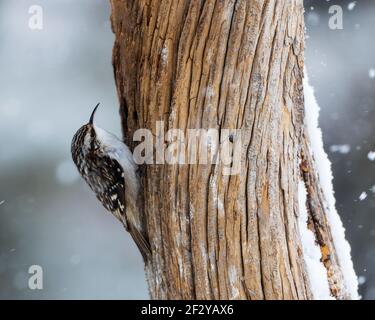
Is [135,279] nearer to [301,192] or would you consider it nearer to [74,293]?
[74,293]

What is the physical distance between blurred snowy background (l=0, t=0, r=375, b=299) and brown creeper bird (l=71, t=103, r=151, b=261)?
36 centimetres

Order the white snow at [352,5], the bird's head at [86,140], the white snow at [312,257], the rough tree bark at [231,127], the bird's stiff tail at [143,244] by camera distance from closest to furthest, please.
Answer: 1. the rough tree bark at [231,127]
2. the white snow at [312,257]
3. the bird's stiff tail at [143,244]
4. the bird's head at [86,140]
5. the white snow at [352,5]

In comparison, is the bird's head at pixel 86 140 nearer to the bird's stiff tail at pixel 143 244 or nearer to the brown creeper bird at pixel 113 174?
the brown creeper bird at pixel 113 174

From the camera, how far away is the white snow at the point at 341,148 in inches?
116

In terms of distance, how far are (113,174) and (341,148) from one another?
124cm

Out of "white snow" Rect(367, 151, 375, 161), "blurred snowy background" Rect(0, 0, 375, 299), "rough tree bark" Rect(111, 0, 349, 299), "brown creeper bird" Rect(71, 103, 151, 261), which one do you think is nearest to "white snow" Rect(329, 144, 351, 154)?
"blurred snowy background" Rect(0, 0, 375, 299)

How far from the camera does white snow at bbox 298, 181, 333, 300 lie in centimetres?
205

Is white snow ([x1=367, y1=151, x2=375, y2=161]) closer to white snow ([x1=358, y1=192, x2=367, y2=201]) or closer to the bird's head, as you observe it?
white snow ([x1=358, y1=192, x2=367, y2=201])

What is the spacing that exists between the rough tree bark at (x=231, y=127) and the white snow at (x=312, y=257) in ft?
0.18

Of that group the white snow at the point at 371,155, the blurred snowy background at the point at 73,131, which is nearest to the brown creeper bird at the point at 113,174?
the blurred snowy background at the point at 73,131

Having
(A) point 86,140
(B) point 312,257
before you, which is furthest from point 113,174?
(B) point 312,257

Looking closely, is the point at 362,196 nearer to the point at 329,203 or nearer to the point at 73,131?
the point at 329,203

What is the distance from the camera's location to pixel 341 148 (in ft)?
9.85

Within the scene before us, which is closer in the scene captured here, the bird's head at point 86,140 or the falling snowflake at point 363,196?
the bird's head at point 86,140
